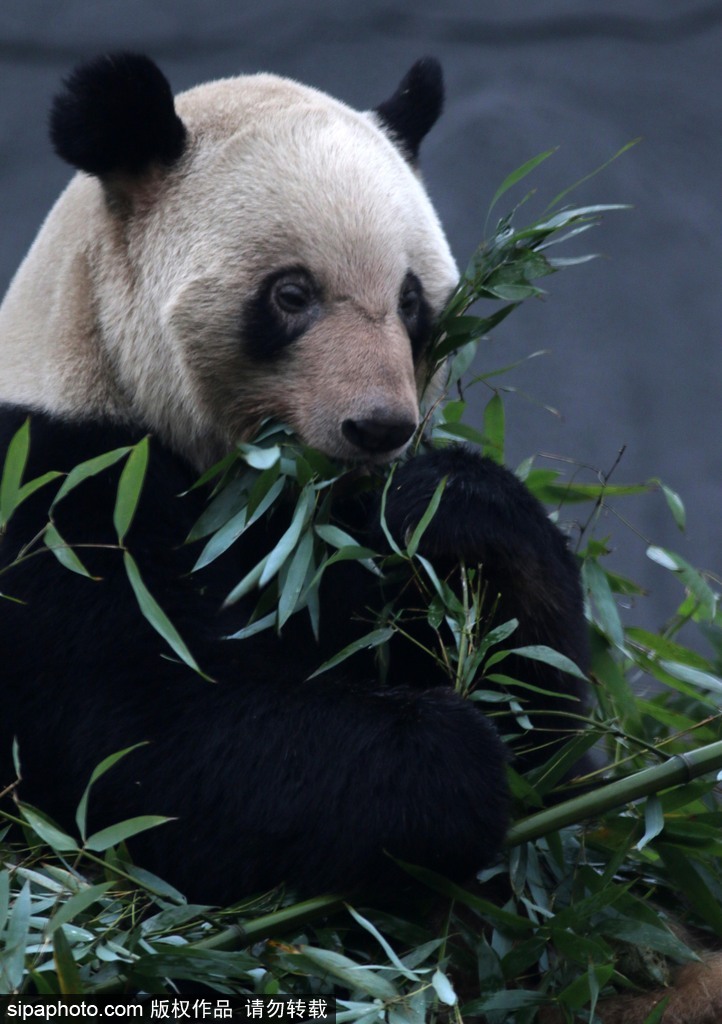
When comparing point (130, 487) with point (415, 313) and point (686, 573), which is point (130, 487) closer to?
point (415, 313)

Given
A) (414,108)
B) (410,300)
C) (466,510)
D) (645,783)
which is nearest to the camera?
(645,783)

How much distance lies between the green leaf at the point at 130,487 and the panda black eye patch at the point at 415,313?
2.18ft

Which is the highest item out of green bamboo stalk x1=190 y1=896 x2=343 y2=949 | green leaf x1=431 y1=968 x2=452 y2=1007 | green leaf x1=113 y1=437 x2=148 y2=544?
green leaf x1=113 y1=437 x2=148 y2=544

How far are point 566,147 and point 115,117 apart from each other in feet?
10.2

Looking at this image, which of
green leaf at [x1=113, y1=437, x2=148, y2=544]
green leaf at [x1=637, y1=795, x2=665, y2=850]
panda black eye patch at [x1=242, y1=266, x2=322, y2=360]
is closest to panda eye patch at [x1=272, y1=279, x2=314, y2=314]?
panda black eye patch at [x1=242, y1=266, x2=322, y2=360]

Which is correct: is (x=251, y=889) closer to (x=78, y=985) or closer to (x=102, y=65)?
(x=78, y=985)

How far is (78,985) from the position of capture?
170 centimetres

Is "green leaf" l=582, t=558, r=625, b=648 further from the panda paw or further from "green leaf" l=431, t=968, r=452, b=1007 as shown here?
"green leaf" l=431, t=968, r=452, b=1007

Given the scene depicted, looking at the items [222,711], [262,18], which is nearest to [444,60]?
[262,18]

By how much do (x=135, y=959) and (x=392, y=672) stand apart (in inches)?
30.5

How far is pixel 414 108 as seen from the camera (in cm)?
282

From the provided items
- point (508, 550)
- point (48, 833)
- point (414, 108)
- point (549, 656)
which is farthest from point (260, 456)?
point (414, 108)

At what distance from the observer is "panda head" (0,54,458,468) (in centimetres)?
228

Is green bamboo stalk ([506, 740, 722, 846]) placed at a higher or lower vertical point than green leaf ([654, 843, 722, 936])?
higher
